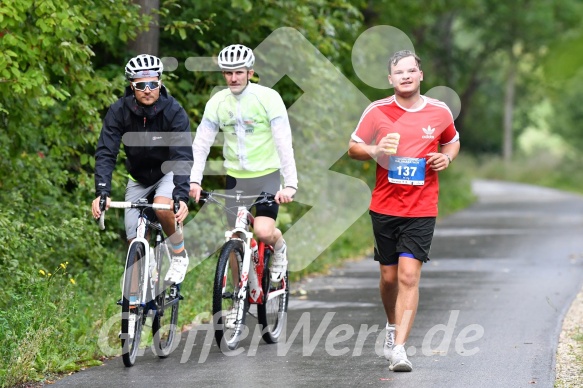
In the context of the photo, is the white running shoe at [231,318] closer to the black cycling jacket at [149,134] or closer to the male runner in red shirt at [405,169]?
the black cycling jacket at [149,134]

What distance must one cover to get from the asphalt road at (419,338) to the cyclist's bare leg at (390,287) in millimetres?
351

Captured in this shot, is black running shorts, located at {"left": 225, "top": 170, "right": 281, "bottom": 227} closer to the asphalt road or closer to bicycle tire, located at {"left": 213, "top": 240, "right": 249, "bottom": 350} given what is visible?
bicycle tire, located at {"left": 213, "top": 240, "right": 249, "bottom": 350}

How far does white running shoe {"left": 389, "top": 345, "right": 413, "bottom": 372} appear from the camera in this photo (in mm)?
6492

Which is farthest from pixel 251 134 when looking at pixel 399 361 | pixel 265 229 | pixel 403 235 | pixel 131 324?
pixel 399 361

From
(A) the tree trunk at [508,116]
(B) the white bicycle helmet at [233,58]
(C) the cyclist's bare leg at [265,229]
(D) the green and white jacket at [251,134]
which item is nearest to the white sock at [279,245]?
(C) the cyclist's bare leg at [265,229]

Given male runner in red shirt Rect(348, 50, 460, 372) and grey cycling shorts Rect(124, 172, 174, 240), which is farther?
grey cycling shorts Rect(124, 172, 174, 240)

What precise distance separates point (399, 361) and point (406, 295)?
416mm

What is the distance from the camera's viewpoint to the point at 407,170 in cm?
654

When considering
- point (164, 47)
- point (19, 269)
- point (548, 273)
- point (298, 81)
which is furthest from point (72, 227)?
point (548, 273)

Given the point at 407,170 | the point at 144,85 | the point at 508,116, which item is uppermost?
the point at 508,116

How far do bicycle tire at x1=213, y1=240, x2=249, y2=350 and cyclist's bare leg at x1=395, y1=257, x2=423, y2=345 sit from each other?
1.26m

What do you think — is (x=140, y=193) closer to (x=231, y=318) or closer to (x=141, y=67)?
(x=141, y=67)

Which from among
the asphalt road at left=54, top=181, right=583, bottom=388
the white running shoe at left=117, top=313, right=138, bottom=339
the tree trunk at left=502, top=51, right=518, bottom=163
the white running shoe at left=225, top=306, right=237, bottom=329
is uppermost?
the tree trunk at left=502, top=51, right=518, bottom=163

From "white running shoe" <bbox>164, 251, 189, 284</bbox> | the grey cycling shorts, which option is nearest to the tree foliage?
"white running shoe" <bbox>164, 251, 189, 284</bbox>
